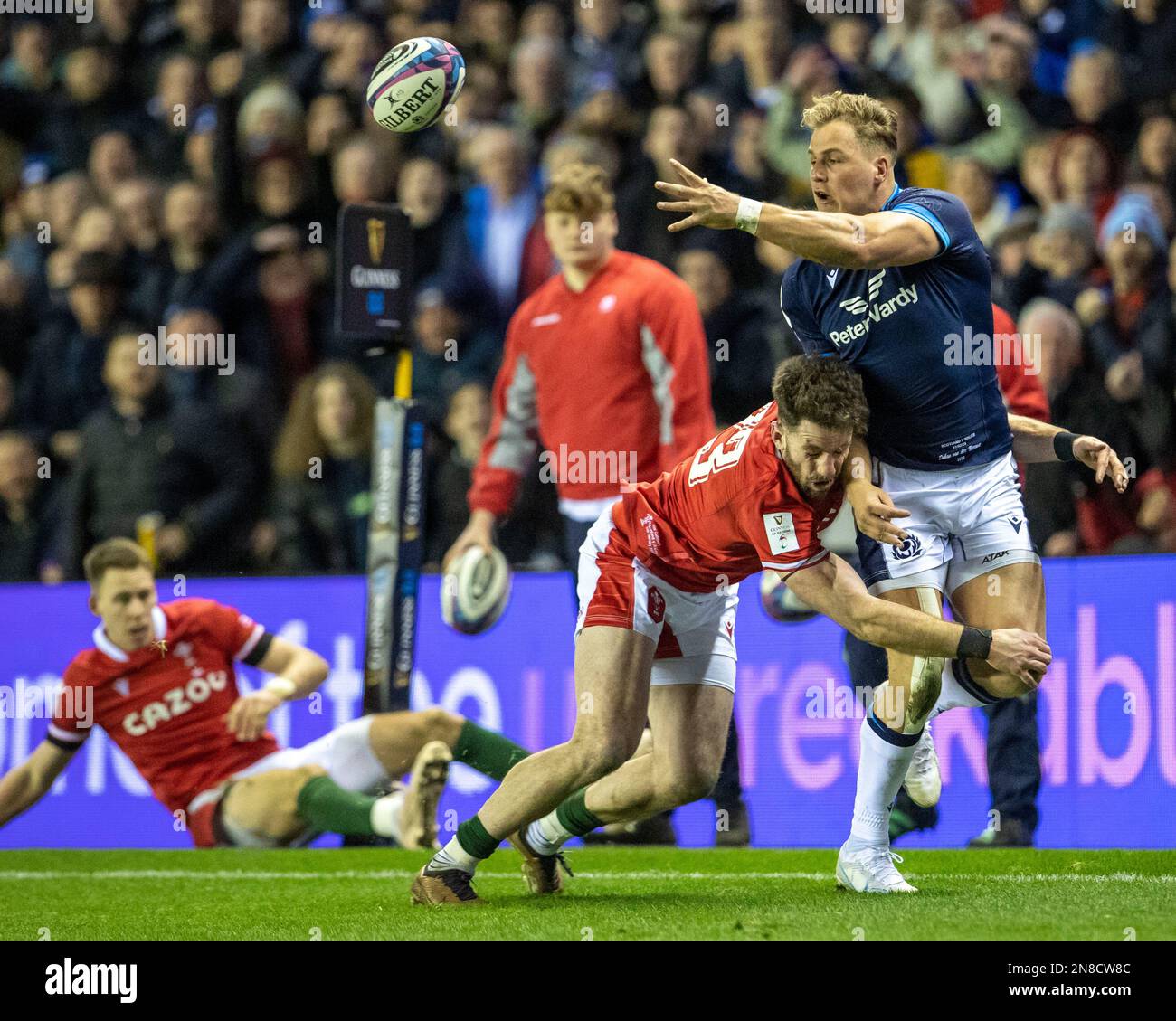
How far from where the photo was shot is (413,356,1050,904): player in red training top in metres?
5.32

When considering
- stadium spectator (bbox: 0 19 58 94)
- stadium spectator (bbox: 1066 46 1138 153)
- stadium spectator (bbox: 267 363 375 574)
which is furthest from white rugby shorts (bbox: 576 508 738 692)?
stadium spectator (bbox: 0 19 58 94)

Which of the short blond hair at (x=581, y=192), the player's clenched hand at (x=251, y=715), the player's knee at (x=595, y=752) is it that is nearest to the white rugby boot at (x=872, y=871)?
the player's knee at (x=595, y=752)

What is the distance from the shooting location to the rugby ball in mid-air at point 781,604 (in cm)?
844

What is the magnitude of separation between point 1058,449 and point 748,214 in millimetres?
1749

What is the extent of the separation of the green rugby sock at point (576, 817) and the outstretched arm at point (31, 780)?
3.62 metres

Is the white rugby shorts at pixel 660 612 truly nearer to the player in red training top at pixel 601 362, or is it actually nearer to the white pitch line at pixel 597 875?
the white pitch line at pixel 597 875

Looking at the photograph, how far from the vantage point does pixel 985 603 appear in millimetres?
5996

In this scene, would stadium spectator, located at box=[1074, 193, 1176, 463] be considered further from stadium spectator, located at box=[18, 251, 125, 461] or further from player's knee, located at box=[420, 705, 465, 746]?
stadium spectator, located at box=[18, 251, 125, 461]

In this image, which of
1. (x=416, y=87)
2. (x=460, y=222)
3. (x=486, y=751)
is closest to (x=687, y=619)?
(x=486, y=751)

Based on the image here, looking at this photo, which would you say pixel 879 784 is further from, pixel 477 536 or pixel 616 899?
pixel 477 536

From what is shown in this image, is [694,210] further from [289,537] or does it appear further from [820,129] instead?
[289,537]

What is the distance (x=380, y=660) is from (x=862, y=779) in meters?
3.43

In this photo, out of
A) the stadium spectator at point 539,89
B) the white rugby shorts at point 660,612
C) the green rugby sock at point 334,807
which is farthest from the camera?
the stadium spectator at point 539,89

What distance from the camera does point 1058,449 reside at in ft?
20.7
